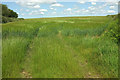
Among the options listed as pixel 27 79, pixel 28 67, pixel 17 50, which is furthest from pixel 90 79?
pixel 17 50

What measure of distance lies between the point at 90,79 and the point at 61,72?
90 centimetres

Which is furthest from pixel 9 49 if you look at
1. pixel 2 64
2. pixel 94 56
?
pixel 94 56

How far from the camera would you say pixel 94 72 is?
426cm

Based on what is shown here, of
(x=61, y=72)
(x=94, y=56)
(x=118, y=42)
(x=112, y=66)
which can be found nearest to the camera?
(x=61, y=72)

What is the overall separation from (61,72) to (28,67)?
1284 mm

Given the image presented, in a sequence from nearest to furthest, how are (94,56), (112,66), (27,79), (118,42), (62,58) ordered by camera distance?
1. (27,79)
2. (112,66)
3. (62,58)
4. (94,56)
5. (118,42)

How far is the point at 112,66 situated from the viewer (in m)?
4.32

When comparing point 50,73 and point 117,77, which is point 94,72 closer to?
point 117,77

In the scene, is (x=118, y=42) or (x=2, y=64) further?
(x=118, y=42)

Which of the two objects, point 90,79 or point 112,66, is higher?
point 112,66

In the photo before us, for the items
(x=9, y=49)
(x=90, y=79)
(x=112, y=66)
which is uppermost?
(x=9, y=49)

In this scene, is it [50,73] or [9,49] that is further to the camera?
[9,49]

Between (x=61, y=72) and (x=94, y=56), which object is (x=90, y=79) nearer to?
(x=61, y=72)

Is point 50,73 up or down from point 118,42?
down
